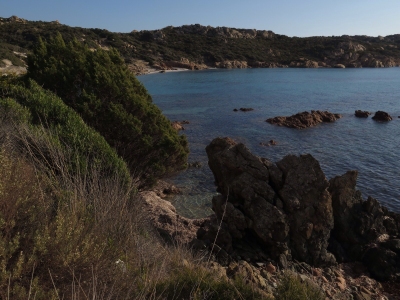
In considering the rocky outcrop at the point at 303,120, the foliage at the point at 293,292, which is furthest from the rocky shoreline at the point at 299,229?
the rocky outcrop at the point at 303,120

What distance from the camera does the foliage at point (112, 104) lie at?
13797 mm

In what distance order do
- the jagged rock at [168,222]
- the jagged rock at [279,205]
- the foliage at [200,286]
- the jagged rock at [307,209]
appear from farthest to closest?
1. the jagged rock at [168,222]
2. the jagged rock at [307,209]
3. the jagged rock at [279,205]
4. the foliage at [200,286]

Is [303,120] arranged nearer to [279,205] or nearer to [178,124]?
[178,124]

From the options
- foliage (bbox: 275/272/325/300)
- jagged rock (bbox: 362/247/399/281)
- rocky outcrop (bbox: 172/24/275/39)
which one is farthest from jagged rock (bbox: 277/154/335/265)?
rocky outcrop (bbox: 172/24/275/39)

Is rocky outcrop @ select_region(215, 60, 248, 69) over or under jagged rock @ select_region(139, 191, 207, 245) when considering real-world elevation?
over

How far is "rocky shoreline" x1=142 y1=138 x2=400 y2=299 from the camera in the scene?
1005cm

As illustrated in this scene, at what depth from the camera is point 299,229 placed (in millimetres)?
10625

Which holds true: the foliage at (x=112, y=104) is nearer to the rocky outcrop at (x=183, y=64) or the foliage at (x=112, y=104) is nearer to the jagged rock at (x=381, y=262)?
the jagged rock at (x=381, y=262)

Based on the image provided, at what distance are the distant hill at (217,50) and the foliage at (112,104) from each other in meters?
73.6

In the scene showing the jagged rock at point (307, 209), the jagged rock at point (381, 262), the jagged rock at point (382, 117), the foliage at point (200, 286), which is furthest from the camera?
the jagged rock at point (382, 117)

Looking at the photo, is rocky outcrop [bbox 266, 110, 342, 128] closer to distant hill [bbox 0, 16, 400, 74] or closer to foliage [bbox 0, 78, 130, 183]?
foliage [bbox 0, 78, 130, 183]

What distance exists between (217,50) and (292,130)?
8738 cm

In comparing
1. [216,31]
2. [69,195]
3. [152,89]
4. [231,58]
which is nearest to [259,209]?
[69,195]

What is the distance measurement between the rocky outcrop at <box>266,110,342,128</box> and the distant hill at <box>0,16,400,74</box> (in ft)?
193
